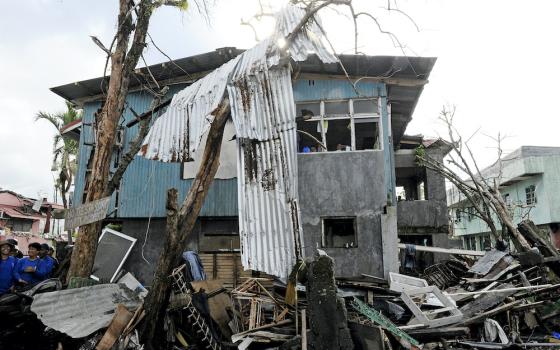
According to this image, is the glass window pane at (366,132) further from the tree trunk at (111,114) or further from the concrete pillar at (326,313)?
the concrete pillar at (326,313)

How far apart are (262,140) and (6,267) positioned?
592 cm

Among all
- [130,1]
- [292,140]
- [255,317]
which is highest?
[130,1]

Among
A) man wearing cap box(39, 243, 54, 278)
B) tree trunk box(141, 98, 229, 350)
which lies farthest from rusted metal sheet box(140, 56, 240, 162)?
man wearing cap box(39, 243, 54, 278)

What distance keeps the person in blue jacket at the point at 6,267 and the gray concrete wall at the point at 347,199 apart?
650 cm

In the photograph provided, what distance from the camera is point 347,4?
20.7ft

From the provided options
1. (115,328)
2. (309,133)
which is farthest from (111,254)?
(309,133)

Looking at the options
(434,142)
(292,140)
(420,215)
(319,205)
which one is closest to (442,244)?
(420,215)

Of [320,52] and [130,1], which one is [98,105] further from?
[320,52]

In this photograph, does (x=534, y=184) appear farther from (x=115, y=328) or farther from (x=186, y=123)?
(x=115, y=328)

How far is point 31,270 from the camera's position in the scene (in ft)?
25.8

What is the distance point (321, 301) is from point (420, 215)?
12.1 meters

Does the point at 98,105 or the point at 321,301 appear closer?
the point at 321,301

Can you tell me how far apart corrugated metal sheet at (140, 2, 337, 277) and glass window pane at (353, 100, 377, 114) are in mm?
3892

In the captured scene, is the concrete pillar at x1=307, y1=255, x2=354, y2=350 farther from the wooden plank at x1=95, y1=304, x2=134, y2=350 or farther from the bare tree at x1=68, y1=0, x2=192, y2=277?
the bare tree at x1=68, y1=0, x2=192, y2=277
